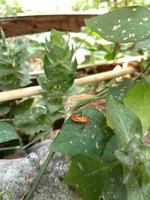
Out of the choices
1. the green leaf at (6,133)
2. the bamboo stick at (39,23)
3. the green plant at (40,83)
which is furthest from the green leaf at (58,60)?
the bamboo stick at (39,23)

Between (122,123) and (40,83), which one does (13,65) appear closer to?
(40,83)

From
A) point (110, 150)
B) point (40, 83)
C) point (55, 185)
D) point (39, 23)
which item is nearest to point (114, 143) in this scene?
point (110, 150)

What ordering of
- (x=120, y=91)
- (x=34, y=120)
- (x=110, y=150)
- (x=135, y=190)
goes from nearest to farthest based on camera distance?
(x=135, y=190) < (x=110, y=150) < (x=120, y=91) < (x=34, y=120)

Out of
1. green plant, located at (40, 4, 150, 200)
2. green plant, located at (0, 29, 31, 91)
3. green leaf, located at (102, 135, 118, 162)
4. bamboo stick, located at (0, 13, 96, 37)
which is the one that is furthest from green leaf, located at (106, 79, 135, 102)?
bamboo stick, located at (0, 13, 96, 37)

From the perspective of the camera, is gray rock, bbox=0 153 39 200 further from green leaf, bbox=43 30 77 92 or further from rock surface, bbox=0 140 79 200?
green leaf, bbox=43 30 77 92

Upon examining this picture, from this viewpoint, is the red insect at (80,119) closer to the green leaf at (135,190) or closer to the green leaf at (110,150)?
the green leaf at (110,150)

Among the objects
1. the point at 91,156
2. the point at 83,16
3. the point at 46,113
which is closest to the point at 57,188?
the point at 91,156

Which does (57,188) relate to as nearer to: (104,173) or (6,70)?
(104,173)
